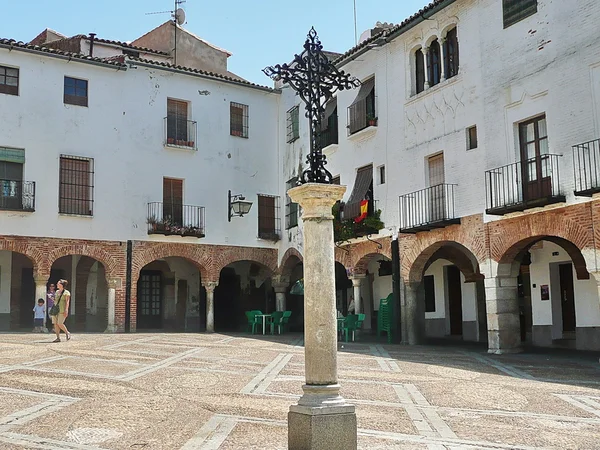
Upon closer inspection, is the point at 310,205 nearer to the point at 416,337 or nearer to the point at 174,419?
the point at 174,419

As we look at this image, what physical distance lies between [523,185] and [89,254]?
1384cm

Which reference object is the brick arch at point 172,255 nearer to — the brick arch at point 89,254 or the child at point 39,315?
the brick arch at point 89,254

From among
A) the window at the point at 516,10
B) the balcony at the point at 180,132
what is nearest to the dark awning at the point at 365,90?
the window at the point at 516,10

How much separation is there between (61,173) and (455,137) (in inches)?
492

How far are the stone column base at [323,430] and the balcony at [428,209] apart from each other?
1189 cm

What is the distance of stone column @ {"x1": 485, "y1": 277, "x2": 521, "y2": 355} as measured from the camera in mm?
16516

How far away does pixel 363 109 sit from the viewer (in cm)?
2138

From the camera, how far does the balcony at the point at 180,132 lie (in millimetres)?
24703

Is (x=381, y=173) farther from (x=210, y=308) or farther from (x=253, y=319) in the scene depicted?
(x=210, y=308)

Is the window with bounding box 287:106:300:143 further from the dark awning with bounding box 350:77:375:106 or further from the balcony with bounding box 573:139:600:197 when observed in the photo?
the balcony with bounding box 573:139:600:197

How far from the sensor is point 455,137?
18078 millimetres

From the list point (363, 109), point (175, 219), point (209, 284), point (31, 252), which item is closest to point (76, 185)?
point (31, 252)

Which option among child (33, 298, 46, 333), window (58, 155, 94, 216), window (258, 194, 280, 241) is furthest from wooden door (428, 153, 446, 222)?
child (33, 298, 46, 333)

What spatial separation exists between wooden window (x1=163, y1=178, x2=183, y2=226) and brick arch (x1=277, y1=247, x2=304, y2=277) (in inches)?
158
